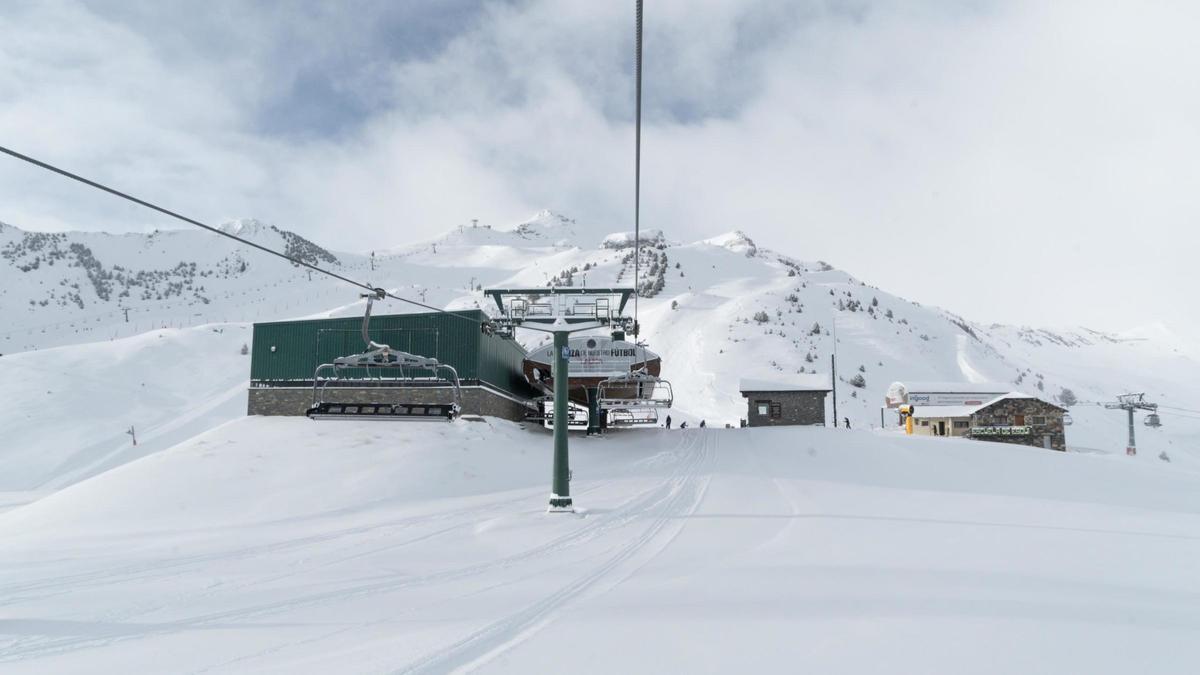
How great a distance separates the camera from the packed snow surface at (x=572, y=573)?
5793mm

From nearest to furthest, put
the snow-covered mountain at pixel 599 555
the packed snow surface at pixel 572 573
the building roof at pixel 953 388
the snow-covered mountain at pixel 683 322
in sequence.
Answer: the packed snow surface at pixel 572 573 < the snow-covered mountain at pixel 599 555 < the building roof at pixel 953 388 < the snow-covered mountain at pixel 683 322

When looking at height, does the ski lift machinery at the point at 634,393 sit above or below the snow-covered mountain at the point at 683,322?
below

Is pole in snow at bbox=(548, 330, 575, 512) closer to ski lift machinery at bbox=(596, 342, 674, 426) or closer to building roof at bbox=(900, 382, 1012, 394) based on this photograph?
ski lift machinery at bbox=(596, 342, 674, 426)

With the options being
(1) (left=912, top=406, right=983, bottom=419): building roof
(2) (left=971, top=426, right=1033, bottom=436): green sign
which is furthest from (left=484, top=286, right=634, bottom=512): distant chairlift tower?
(1) (left=912, top=406, right=983, bottom=419): building roof

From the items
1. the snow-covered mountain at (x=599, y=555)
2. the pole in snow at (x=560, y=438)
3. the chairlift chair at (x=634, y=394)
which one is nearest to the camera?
the snow-covered mountain at (x=599, y=555)

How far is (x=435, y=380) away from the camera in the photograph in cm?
2950

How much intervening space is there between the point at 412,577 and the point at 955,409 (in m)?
49.3

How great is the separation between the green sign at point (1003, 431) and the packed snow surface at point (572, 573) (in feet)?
77.3

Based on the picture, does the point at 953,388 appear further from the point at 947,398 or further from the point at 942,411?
the point at 942,411

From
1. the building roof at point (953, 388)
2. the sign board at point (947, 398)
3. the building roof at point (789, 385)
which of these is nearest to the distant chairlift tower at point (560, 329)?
the building roof at point (789, 385)

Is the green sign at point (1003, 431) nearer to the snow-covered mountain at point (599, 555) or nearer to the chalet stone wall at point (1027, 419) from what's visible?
the chalet stone wall at point (1027, 419)

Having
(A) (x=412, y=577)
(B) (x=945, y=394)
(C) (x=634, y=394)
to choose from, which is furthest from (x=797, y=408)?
(A) (x=412, y=577)

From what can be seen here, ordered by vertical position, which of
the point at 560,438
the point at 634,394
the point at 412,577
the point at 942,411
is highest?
the point at 634,394

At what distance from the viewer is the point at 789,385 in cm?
4341
